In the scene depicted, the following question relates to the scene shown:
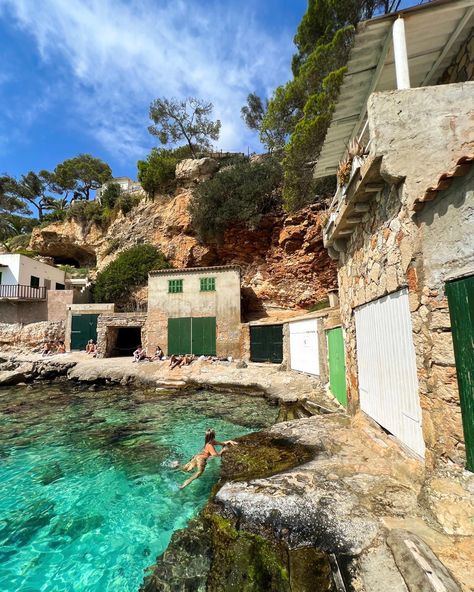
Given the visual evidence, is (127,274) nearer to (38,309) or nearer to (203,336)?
(38,309)

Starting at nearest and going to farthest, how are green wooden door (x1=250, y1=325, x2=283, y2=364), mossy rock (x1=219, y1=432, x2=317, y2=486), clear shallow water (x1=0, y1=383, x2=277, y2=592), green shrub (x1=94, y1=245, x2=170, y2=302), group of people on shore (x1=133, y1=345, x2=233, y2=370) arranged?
clear shallow water (x1=0, y1=383, x2=277, y2=592), mossy rock (x1=219, y1=432, x2=317, y2=486), green wooden door (x1=250, y1=325, x2=283, y2=364), group of people on shore (x1=133, y1=345, x2=233, y2=370), green shrub (x1=94, y1=245, x2=170, y2=302)

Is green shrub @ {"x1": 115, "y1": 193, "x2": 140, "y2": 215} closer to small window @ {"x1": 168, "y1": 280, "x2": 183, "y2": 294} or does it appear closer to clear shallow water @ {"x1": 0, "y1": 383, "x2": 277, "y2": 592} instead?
small window @ {"x1": 168, "y1": 280, "x2": 183, "y2": 294}

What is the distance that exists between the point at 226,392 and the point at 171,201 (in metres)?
21.5

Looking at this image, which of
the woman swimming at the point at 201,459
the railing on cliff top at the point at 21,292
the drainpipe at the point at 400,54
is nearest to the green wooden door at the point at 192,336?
the woman swimming at the point at 201,459

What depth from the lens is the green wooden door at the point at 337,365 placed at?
8.49 m

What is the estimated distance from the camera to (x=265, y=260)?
24.4 meters

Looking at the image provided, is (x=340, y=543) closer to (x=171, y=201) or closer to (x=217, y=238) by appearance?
(x=217, y=238)

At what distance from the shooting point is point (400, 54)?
466cm

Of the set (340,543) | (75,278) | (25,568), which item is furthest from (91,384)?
(75,278)

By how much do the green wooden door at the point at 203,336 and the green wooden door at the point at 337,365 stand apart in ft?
35.0

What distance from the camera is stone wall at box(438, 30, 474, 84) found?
542 centimetres

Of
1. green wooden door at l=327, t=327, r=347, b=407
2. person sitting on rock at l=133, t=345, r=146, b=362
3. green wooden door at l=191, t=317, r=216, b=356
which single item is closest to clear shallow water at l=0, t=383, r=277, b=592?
green wooden door at l=327, t=327, r=347, b=407

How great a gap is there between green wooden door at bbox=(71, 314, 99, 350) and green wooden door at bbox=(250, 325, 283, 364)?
13006 millimetres

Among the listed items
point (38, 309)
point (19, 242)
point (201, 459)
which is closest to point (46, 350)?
point (38, 309)
